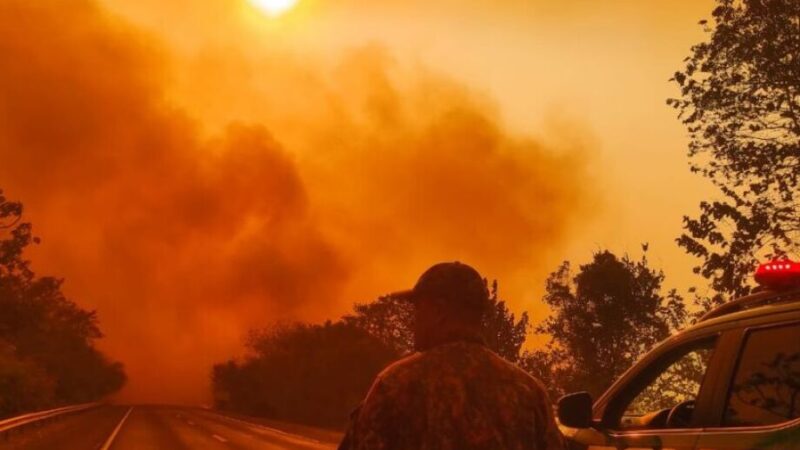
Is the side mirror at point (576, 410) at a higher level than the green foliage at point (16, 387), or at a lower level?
lower

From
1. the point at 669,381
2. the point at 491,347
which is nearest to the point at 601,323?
the point at 491,347

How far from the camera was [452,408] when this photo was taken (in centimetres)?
298

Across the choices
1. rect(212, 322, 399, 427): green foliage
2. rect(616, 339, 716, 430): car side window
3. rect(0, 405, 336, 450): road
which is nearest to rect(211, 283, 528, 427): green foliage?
rect(212, 322, 399, 427): green foliage

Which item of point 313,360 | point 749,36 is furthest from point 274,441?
point 313,360

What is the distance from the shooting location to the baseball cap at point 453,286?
313 cm

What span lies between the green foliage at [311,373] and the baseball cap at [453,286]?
163 ft

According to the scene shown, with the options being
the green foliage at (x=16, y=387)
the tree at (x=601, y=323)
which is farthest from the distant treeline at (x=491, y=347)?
the green foliage at (x=16, y=387)

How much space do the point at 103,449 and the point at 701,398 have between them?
2283 centimetres

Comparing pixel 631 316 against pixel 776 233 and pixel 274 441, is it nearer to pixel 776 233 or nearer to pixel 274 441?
pixel 274 441

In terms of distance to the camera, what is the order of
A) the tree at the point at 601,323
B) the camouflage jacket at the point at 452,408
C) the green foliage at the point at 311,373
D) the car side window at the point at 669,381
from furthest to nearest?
1. the green foliage at the point at 311,373
2. the tree at the point at 601,323
3. the car side window at the point at 669,381
4. the camouflage jacket at the point at 452,408

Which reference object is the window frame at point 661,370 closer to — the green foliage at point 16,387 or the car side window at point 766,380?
the car side window at point 766,380

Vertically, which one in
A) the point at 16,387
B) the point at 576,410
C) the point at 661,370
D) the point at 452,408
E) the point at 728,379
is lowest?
the point at 452,408

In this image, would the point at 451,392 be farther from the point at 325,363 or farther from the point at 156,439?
the point at 325,363

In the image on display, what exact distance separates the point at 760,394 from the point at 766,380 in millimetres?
67
